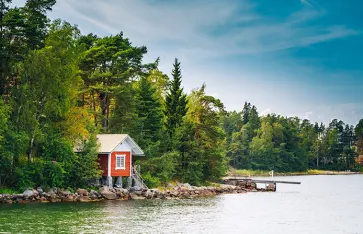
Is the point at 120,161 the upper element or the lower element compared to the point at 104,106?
lower

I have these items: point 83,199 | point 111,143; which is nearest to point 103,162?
point 111,143

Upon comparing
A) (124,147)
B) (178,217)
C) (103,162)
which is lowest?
(178,217)

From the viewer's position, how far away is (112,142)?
47781mm

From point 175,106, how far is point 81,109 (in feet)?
60.9

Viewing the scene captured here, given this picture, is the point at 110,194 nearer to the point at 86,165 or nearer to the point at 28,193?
the point at 86,165

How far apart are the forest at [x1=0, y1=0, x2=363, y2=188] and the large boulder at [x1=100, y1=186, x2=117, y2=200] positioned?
1480 mm

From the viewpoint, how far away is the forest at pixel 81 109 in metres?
41.5

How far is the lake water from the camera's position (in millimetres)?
28422

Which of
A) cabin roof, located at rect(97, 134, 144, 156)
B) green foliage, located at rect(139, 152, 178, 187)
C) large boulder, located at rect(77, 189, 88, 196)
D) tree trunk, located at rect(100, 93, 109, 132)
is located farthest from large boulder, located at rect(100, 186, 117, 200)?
tree trunk, located at rect(100, 93, 109, 132)

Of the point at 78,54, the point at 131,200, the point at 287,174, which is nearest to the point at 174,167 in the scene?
the point at 131,200

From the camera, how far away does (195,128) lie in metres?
60.4

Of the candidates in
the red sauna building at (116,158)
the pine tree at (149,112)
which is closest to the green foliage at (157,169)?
the red sauna building at (116,158)

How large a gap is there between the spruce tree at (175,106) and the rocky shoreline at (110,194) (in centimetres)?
871

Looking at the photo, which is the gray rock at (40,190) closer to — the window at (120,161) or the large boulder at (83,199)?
the large boulder at (83,199)
